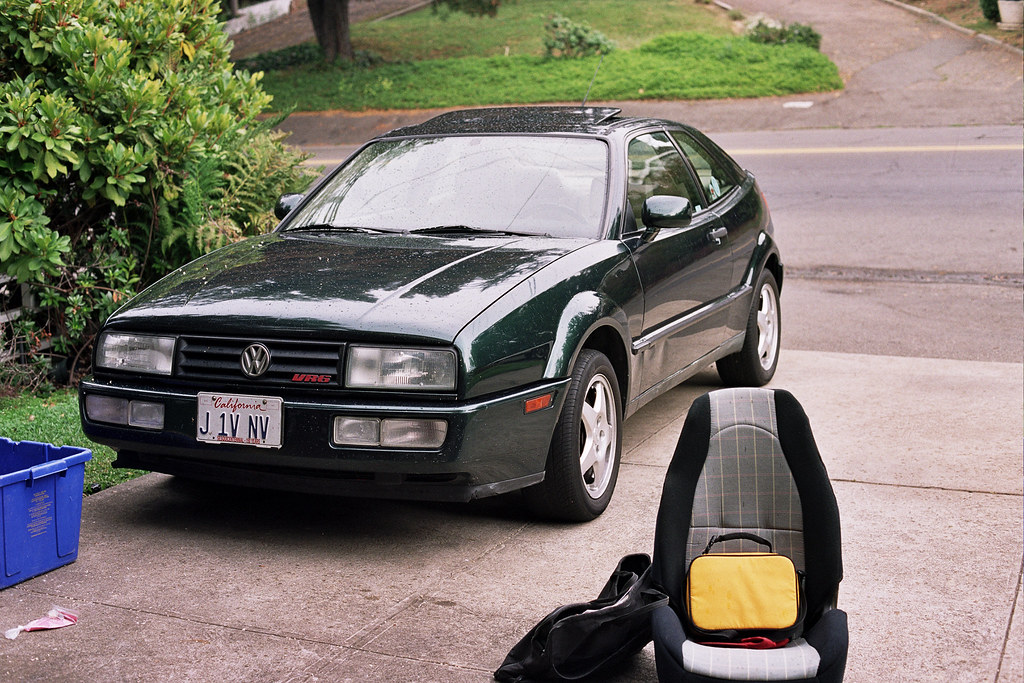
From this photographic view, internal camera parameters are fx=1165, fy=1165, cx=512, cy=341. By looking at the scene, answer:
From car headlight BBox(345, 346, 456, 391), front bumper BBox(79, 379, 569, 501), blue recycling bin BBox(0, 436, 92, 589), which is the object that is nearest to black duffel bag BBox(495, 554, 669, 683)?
front bumper BBox(79, 379, 569, 501)

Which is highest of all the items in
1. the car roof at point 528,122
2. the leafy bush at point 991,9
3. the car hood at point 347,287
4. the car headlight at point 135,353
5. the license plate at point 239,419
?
the leafy bush at point 991,9

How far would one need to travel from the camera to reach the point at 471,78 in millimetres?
26156

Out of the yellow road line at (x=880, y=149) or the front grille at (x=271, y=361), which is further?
the yellow road line at (x=880, y=149)

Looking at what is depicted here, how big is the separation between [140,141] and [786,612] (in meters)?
5.02

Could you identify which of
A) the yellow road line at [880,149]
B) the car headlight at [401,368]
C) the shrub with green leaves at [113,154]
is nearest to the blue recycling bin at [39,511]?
the car headlight at [401,368]

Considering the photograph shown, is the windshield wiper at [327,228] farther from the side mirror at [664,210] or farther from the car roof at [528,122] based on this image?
the side mirror at [664,210]

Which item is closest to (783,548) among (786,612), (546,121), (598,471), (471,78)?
(786,612)

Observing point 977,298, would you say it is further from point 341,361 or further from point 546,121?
point 341,361

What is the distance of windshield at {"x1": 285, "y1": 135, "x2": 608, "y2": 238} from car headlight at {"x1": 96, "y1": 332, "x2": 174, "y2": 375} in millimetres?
1276

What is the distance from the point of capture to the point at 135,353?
14.5ft

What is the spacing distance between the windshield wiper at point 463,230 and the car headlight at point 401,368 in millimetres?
1199

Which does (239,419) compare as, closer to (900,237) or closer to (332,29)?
(900,237)

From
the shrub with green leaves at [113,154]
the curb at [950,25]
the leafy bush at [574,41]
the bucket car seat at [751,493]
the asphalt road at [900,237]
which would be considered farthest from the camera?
the leafy bush at [574,41]

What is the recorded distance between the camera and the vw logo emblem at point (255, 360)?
4.17m
